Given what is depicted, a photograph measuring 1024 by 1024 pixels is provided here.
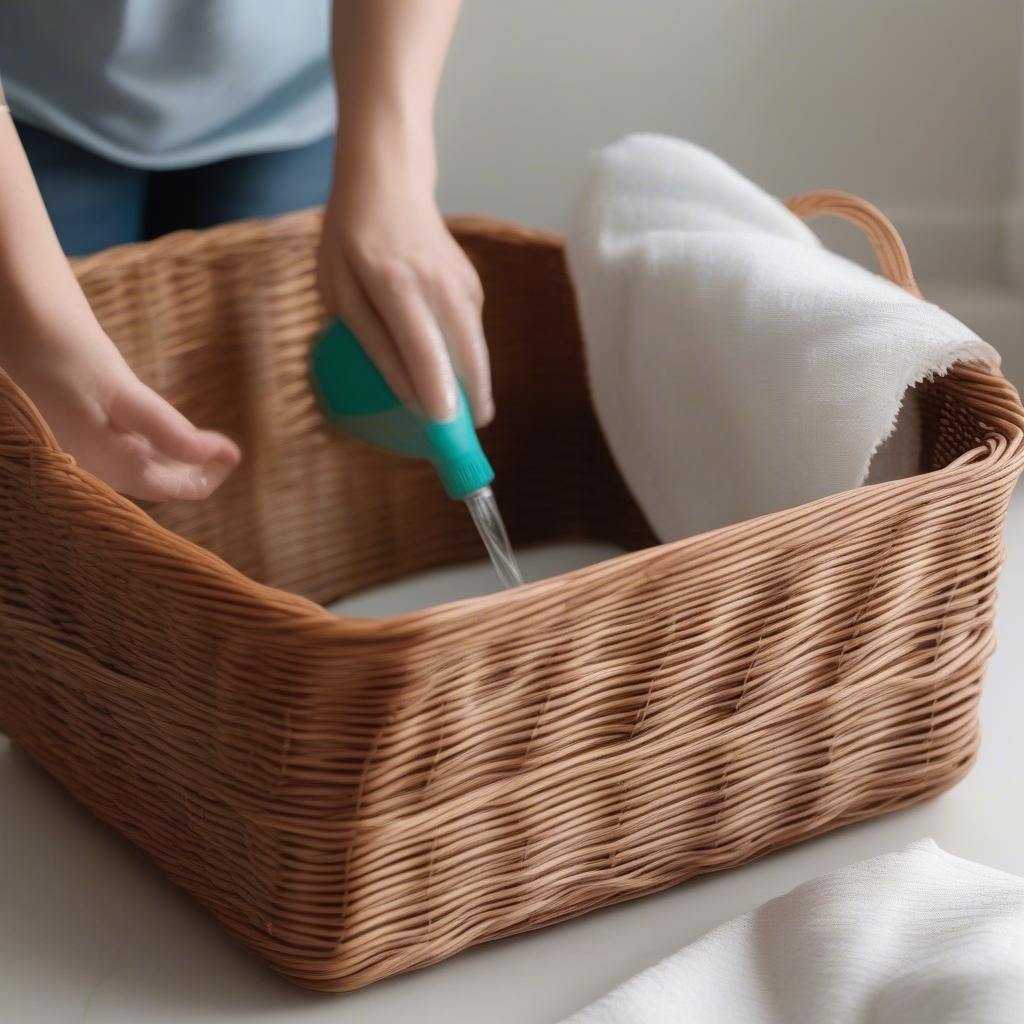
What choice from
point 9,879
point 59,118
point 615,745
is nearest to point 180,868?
point 9,879

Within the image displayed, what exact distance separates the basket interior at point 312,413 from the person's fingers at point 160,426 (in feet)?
0.83

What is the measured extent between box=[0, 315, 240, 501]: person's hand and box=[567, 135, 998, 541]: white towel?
0.32 meters

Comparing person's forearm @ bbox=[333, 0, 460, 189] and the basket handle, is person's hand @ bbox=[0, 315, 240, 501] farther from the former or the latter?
the basket handle

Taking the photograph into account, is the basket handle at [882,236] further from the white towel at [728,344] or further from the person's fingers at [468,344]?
the person's fingers at [468,344]

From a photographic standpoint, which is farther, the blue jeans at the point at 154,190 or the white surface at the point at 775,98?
the white surface at the point at 775,98

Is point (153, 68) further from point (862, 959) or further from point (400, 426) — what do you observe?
point (862, 959)

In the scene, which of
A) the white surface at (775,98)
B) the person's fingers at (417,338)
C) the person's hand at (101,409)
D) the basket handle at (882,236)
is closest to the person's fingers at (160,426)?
the person's hand at (101,409)

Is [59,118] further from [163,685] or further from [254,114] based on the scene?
[163,685]

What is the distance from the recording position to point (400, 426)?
848mm

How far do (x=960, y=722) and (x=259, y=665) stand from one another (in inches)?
14.5

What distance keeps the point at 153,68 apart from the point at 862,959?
681 mm

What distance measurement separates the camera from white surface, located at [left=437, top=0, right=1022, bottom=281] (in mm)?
1412

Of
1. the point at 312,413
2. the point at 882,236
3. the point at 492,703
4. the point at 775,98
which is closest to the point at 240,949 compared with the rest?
the point at 492,703

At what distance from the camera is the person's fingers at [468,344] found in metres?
0.80
